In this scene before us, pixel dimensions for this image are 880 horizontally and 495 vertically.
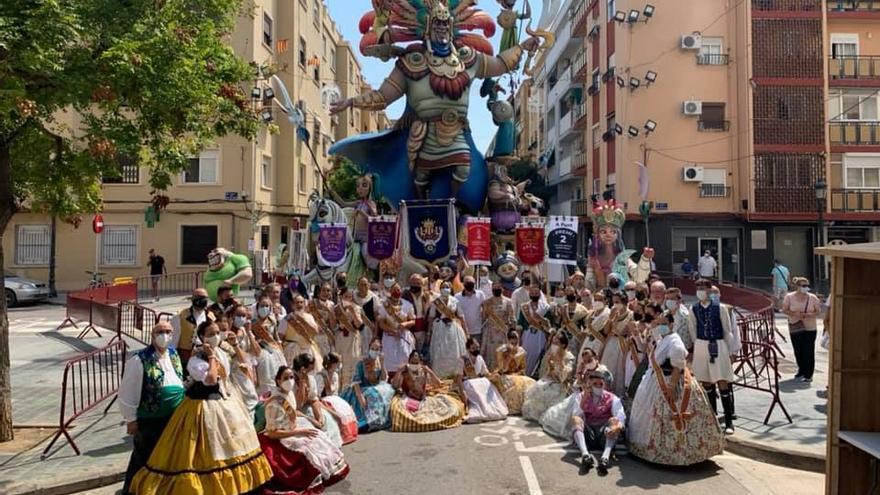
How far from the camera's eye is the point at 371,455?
7305mm

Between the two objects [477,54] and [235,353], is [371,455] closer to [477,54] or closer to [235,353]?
[235,353]

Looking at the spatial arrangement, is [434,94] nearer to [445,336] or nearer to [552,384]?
[445,336]

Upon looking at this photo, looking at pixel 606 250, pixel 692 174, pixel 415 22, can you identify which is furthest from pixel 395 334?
pixel 692 174

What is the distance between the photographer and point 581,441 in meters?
7.21

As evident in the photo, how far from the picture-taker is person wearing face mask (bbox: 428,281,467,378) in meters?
9.85

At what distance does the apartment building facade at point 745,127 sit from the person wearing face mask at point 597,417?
21.7 m

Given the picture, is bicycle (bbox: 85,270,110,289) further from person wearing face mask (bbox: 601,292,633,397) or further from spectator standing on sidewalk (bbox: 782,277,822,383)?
spectator standing on sidewalk (bbox: 782,277,822,383)

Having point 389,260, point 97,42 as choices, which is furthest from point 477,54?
point 97,42

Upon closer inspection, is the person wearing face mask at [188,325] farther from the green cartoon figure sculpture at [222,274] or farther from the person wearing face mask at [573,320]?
the person wearing face mask at [573,320]

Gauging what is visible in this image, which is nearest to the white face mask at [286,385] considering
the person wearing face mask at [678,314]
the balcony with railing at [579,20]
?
the person wearing face mask at [678,314]

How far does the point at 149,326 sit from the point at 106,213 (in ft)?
48.2

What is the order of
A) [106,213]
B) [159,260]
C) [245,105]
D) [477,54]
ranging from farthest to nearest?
[106,213] < [159,260] < [477,54] < [245,105]

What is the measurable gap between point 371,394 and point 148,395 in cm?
330

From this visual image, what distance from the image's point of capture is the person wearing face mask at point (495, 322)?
10.6 m
